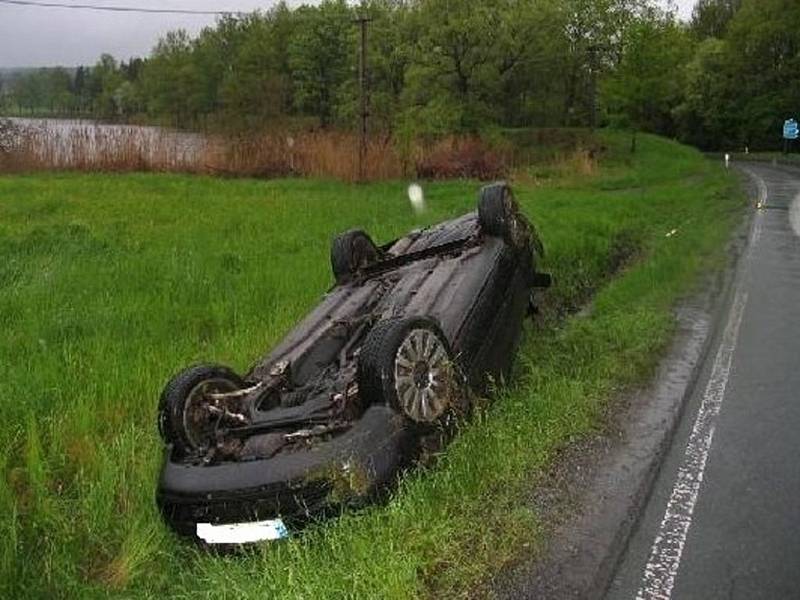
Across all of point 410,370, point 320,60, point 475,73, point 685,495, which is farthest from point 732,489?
point 320,60

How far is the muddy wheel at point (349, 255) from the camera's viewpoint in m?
6.50

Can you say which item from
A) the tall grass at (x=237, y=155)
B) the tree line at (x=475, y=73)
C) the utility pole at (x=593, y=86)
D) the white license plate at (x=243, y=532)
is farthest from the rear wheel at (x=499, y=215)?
the utility pole at (x=593, y=86)

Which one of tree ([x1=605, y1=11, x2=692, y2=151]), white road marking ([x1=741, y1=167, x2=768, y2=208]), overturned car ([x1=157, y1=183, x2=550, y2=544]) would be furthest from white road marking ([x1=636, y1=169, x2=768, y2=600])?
tree ([x1=605, y1=11, x2=692, y2=151])

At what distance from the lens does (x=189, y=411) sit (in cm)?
415

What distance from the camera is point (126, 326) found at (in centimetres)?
699

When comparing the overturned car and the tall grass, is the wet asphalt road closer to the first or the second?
the overturned car

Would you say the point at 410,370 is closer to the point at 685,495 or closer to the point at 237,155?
the point at 685,495

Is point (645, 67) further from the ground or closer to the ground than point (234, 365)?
further from the ground

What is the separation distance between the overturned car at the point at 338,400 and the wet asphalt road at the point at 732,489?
1140 mm

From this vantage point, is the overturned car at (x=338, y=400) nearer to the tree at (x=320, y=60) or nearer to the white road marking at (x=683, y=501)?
the white road marking at (x=683, y=501)

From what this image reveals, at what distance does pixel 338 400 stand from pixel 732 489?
6.68 ft

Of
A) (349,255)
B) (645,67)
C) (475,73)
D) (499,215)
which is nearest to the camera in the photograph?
(499,215)

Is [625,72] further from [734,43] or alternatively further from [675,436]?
[675,436]

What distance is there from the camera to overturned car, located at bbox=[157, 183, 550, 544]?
3.56 m
